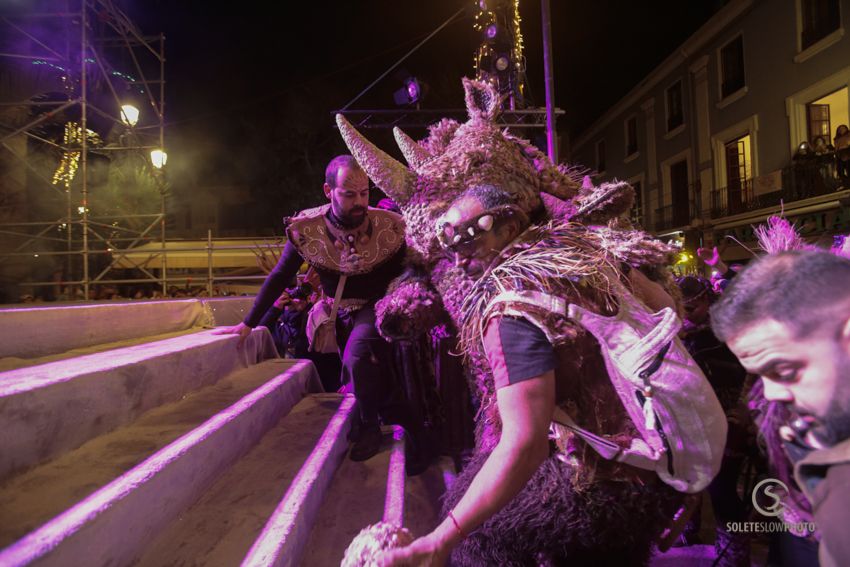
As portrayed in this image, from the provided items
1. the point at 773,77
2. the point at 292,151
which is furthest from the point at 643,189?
the point at 292,151

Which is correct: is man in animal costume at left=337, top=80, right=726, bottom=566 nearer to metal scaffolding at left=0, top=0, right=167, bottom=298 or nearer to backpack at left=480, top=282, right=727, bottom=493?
backpack at left=480, top=282, right=727, bottom=493

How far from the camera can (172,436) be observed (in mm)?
1719

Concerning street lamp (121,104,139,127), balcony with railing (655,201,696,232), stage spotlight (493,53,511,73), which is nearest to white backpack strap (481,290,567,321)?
stage spotlight (493,53,511,73)

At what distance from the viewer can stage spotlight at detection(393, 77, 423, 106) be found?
7.96 m

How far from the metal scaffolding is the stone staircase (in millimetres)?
7315

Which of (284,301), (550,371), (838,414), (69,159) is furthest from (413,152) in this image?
(69,159)

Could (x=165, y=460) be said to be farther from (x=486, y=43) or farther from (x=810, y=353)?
(x=486, y=43)

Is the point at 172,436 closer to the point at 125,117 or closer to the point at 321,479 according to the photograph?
the point at 321,479

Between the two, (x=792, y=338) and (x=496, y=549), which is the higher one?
(x=792, y=338)

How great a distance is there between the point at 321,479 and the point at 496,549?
3.70 ft

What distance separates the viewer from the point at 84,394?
1561mm

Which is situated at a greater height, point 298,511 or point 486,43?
point 486,43

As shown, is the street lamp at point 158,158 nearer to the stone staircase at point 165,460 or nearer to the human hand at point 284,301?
the human hand at point 284,301

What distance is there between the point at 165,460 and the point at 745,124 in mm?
19429
